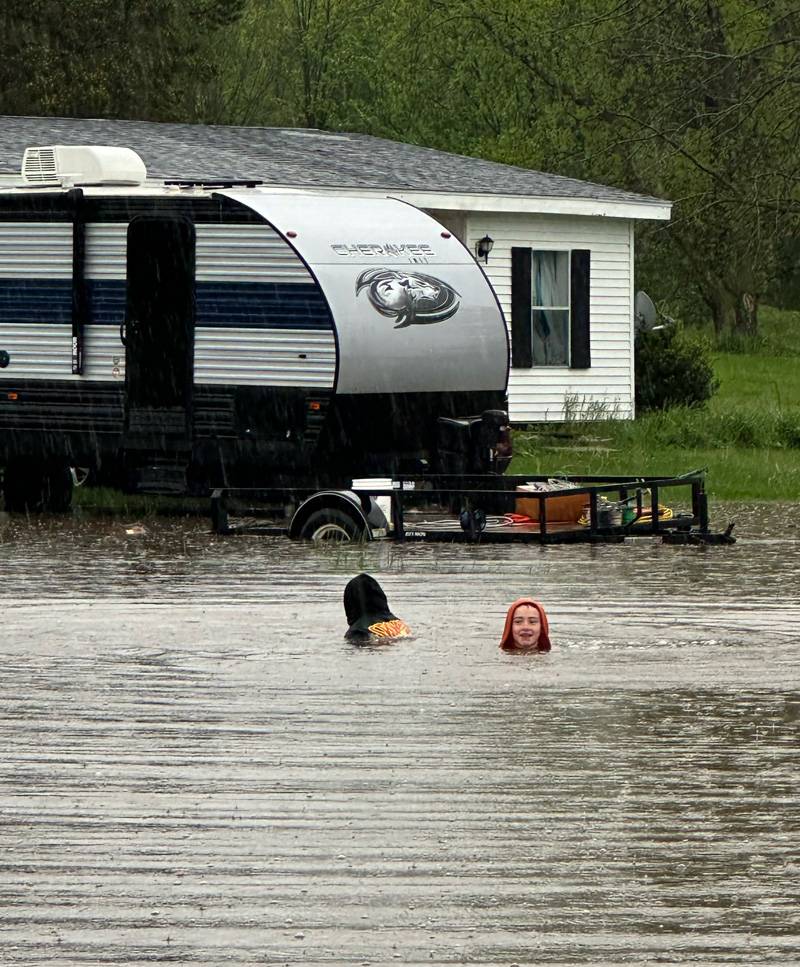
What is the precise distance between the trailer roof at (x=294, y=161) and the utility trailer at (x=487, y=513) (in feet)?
28.6

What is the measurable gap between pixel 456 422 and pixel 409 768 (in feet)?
39.5

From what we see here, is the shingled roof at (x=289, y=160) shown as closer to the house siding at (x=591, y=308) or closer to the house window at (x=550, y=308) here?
the house siding at (x=591, y=308)

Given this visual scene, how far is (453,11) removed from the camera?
5072 cm

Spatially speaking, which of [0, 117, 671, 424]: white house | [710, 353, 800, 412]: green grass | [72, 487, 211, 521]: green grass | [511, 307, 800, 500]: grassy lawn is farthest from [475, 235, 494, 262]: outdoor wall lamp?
[72, 487, 211, 521]: green grass

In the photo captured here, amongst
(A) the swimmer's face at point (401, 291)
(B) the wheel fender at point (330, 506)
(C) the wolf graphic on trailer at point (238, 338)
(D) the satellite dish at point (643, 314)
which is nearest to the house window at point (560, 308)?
(D) the satellite dish at point (643, 314)

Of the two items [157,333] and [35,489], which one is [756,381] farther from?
[157,333]

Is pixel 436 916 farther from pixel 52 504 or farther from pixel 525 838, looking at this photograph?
pixel 52 504

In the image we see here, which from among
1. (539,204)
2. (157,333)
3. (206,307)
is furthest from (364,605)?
(539,204)

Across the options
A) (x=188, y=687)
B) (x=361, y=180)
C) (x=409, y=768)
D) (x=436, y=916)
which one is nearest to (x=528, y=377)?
(x=361, y=180)

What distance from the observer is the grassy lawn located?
81.7ft

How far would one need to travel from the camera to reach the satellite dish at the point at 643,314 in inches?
1404

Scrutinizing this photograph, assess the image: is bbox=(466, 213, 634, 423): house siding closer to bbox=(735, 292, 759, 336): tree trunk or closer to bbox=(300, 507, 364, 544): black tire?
bbox=(300, 507, 364, 544): black tire

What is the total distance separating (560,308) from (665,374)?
10.7 feet

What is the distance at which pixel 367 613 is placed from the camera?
12.9m
